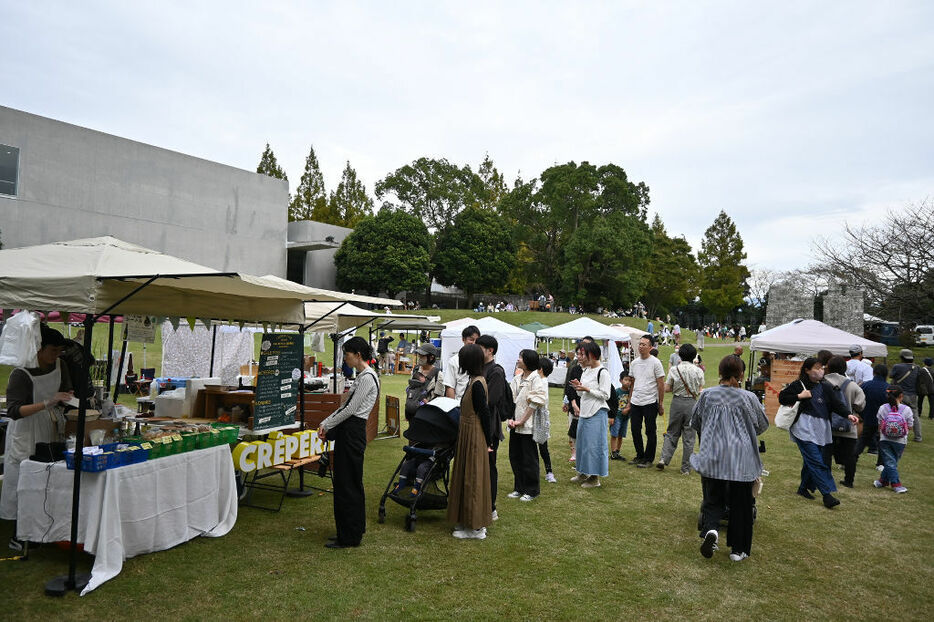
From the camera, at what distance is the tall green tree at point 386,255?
43844 mm

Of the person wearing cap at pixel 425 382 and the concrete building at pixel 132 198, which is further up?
the concrete building at pixel 132 198

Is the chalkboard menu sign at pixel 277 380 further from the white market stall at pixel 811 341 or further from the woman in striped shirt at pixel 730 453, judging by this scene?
the white market stall at pixel 811 341

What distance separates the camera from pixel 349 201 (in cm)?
5709

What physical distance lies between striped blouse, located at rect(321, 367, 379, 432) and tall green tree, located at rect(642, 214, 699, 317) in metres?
45.7

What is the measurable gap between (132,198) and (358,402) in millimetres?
34919

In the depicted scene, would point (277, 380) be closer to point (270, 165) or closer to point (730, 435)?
point (730, 435)

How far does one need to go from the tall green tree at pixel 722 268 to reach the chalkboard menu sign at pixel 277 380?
168ft

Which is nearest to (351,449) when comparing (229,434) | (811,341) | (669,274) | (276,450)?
(229,434)

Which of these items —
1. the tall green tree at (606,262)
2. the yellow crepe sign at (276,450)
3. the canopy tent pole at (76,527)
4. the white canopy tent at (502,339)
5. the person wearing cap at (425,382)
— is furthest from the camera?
the tall green tree at (606,262)

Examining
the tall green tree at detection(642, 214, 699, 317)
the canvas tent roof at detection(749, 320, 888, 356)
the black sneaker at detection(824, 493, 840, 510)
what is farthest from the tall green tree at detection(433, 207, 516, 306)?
the black sneaker at detection(824, 493, 840, 510)

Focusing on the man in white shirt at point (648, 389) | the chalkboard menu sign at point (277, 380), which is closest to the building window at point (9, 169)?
the chalkboard menu sign at point (277, 380)

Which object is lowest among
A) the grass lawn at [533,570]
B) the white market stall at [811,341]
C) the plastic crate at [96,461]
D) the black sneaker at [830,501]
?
the grass lawn at [533,570]

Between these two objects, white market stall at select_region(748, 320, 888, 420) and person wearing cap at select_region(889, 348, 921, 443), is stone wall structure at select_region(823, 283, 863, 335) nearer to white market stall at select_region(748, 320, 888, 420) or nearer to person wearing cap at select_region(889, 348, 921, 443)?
person wearing cap at select_region(889, 348, 921, 443)

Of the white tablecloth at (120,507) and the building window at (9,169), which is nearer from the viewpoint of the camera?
the white tablecloth at (120,507)
